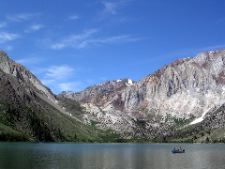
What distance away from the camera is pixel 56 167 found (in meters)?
118

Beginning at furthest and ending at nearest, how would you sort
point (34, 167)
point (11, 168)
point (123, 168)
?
point (123, 168) → point (34, 167) → point (11, 168)

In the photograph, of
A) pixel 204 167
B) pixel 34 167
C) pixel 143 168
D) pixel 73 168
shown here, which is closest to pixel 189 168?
pixel 204 167

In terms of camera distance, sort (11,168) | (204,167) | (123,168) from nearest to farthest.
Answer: (11,168) → (123,168) → (204,167)

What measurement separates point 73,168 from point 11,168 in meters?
18.8

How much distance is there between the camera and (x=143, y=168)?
124312 mm

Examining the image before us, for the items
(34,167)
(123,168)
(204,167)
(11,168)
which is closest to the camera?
(11,168)

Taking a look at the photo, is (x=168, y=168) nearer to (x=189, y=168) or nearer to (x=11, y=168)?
(x=189, y=168)

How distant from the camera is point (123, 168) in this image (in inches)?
4877

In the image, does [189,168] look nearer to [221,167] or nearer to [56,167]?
[221,167]

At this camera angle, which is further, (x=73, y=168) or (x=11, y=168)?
(x=73, y=168)

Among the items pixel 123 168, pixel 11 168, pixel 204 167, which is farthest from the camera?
pixel 204 167

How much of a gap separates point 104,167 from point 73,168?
1161cm

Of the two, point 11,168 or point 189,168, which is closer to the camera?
point 11,168

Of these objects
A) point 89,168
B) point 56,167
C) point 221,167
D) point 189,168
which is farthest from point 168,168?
point 56,167
